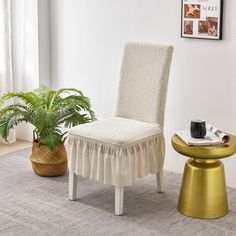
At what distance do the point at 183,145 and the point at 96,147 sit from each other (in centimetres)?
52

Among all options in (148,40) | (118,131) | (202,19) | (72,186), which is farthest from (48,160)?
(202,19)

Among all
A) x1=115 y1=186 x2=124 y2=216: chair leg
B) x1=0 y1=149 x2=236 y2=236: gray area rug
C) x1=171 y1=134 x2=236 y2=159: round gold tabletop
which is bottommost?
x1=0 y1=149 x2=236 y2=236: gray area rug

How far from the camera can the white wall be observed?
3.88 m

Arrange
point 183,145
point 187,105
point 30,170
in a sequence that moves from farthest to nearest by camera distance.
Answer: point 30,170 → point 187,105 → point 183,145

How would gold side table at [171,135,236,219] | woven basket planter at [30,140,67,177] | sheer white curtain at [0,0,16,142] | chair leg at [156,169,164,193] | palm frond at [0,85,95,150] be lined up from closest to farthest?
1. gold side table at [171,135,236,219]
2. chair leg at [156,169,164,193]
3. palm frond at [0,85,95,150]
4. woven basket planter at [30,140,67,177]
5. sheer white curtain at [0,0,16,142]

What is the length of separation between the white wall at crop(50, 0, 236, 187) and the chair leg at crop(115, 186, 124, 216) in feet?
2.70

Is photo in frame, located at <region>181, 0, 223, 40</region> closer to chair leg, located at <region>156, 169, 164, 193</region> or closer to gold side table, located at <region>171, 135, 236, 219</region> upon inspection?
gold side table, located at <region>171, 135, 236, 219</region>

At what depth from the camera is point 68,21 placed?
4645 millimetres

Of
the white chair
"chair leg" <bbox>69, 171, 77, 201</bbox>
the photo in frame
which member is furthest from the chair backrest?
"chair leg" <bbox>69, 171, 77, 201</bbox>

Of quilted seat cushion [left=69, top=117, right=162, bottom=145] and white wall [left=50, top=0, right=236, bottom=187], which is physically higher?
white wall [left=50, top=0, right=236, bottom=187]

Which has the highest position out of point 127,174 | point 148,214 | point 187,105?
point 187,105

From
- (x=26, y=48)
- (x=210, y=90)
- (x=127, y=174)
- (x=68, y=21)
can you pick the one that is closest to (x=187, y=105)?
(x=210, y=90)

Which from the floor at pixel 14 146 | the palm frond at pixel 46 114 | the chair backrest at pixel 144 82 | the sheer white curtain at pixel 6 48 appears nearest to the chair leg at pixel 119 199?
the chair backrest at pixel 144 82

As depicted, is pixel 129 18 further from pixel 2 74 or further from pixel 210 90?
pixel 2 74
